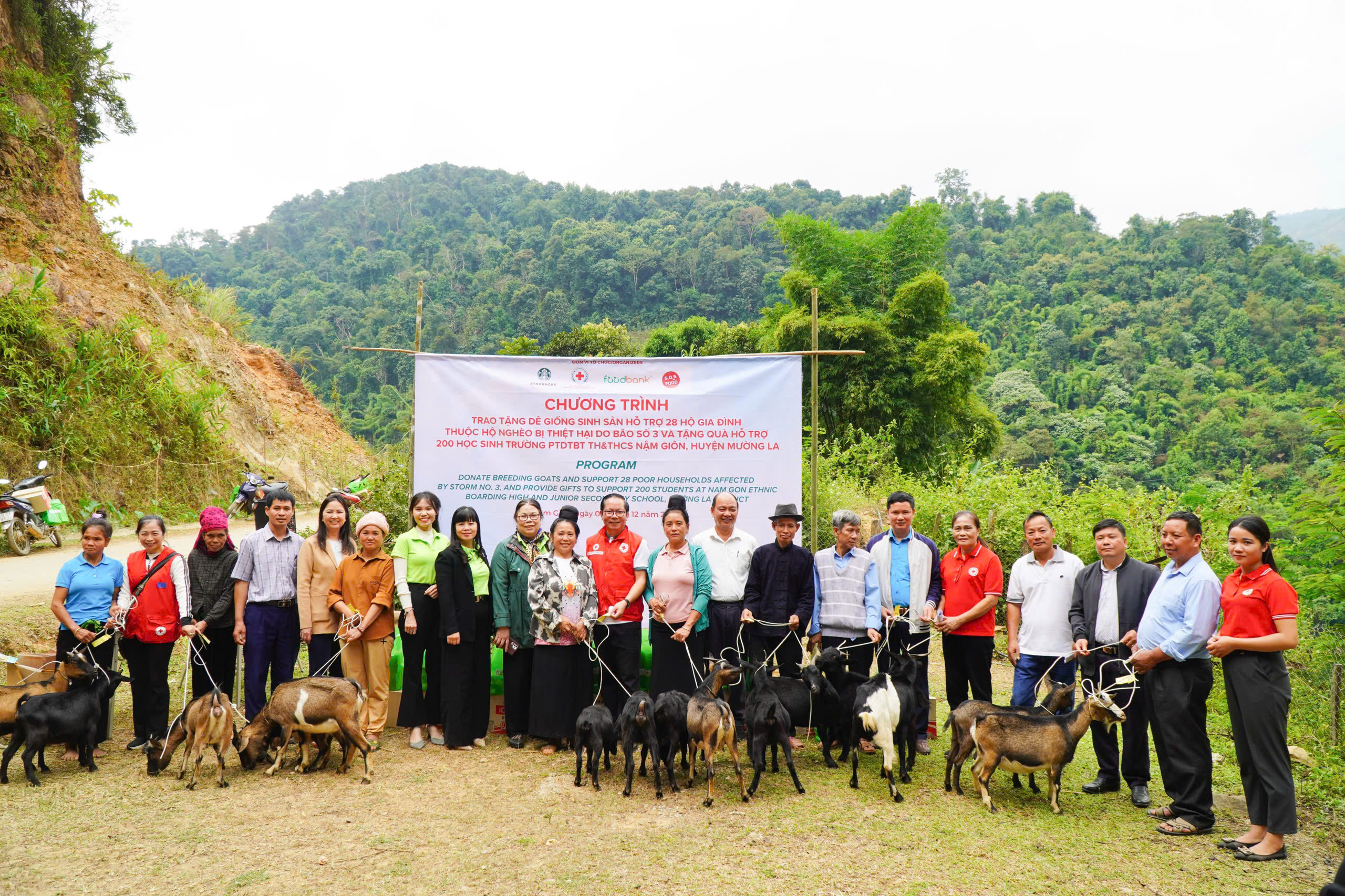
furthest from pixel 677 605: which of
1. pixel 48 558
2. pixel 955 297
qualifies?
pixel 955 297

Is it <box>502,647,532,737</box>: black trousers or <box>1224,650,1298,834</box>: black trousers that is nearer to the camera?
<box>1224,650,1298,834</box>: black trousers

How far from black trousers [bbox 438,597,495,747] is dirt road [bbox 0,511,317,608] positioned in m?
2.78

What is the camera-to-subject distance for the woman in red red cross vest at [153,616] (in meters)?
5.36

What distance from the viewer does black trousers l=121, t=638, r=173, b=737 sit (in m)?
5.45

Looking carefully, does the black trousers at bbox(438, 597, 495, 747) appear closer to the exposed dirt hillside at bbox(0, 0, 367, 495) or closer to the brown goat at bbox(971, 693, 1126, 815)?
the brown goat at bbox(971, 693, 1126, 815)

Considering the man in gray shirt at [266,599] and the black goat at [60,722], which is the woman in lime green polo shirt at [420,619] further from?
the black goat at [60,722]

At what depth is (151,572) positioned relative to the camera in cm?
539

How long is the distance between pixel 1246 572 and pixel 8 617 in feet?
30.7

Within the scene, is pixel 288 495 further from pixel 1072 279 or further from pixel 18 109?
pixel 1072 279

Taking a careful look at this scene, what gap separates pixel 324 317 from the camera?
49312 millimetres

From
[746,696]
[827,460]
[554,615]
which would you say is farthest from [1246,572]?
[827,460]

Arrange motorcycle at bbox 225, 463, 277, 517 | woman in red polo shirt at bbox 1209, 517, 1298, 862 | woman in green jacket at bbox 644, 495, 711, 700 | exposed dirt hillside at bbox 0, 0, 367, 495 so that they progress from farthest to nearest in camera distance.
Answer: exposed dirt hillside at bbox 0, 0, 367, 495 → motorcycle at bbox 225, 463, 277, 517 → woman in green jacket at bbox 644, 495, 711, 700 → woman in red polo shirt at bbox 1209, 517, 1298, 862

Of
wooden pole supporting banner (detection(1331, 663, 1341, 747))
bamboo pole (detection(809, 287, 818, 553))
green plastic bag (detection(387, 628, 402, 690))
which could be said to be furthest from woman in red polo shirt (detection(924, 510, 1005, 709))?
green plastic bag (detection(387, 628, 402, 690))

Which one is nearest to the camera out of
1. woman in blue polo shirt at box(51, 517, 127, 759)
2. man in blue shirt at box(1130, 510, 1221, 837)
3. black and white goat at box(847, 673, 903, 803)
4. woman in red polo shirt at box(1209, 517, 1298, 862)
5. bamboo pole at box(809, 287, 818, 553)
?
woman in red polo shirt at box(1209, 517, 1298, 862)
